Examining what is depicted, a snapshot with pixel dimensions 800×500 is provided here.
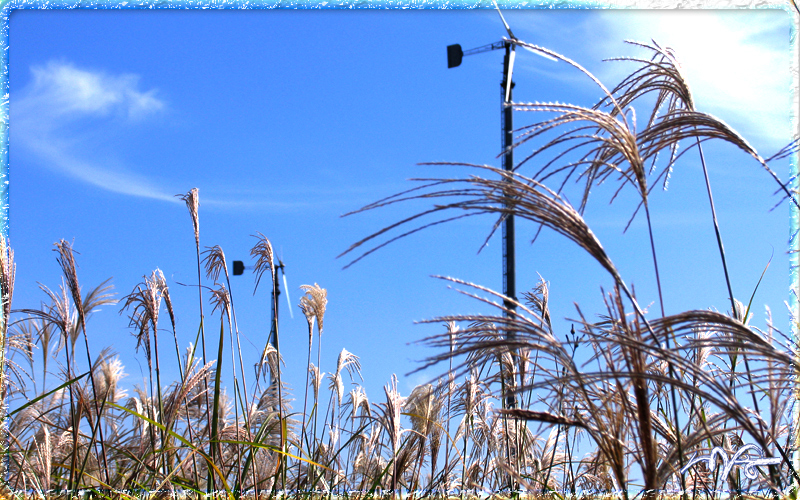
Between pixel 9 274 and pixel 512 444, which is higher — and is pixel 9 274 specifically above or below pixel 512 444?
above

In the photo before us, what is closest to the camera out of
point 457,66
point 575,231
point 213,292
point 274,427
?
point 575,231

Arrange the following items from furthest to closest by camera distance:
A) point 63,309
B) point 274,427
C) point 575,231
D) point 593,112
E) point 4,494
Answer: point 274,427
point 63,309
point 4,494
point 593,112
point 575,231

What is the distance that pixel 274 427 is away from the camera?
4.48 metres

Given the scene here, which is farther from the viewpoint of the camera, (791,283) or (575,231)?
(791,283)

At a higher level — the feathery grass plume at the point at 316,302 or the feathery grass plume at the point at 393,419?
the feathery grass plume at the point at 316,302

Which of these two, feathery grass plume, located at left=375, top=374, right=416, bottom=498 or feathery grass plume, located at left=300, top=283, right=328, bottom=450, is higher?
feathery grass plume, located at left=300, top=283, right=328, bottom=450

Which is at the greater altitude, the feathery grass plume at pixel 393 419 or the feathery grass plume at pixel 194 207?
the feathery grass plume at pixel 194 207

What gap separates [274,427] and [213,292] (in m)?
1.14

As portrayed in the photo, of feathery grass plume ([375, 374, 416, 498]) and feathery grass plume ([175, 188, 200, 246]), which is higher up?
feathery grass plume ([175, 188, 200, 246])

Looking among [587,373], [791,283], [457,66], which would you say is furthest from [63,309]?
[457,66]

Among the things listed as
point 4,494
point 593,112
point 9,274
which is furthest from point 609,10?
point 4,494

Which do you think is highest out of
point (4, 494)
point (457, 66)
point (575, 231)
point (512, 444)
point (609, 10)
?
point (457, 66)

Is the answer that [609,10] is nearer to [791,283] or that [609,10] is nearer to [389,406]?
[791,283]

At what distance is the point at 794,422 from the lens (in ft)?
9.77
